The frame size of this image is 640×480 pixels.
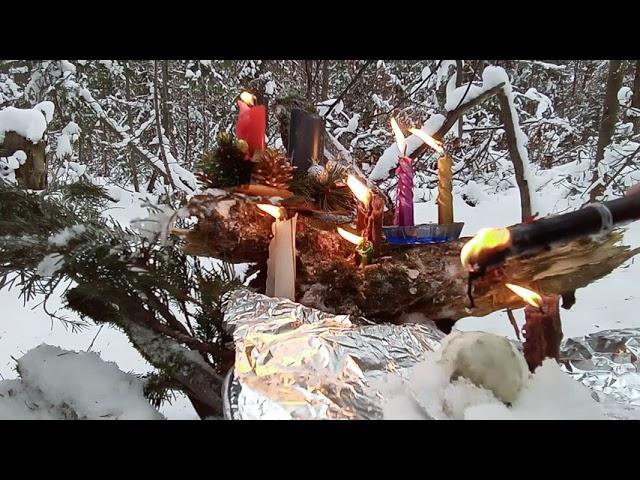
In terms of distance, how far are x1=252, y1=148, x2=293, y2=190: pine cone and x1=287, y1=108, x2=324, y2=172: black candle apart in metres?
0.11

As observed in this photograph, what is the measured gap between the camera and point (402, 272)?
658mm

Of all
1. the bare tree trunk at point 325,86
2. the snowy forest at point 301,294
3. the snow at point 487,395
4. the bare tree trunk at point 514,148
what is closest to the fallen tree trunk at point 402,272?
the snowy forest at point 301,294

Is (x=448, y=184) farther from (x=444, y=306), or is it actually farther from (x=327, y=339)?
(x=327, y=339)

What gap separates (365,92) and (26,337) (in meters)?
1.68

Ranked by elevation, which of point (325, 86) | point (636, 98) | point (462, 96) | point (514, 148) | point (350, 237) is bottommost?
point (350, 237)

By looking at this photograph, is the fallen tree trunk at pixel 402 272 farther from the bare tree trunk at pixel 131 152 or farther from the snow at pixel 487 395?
the bare tree trunk at pixel 131 152

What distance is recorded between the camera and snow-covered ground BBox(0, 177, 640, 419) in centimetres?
79

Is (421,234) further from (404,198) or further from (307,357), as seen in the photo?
(307,357)

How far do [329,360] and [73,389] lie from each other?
0.34m

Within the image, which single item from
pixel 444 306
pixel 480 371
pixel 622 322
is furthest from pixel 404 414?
pixel 622 322

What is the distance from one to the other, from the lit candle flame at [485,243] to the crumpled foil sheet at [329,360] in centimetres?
18

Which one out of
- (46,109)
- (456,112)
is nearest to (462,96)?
(456,112)
